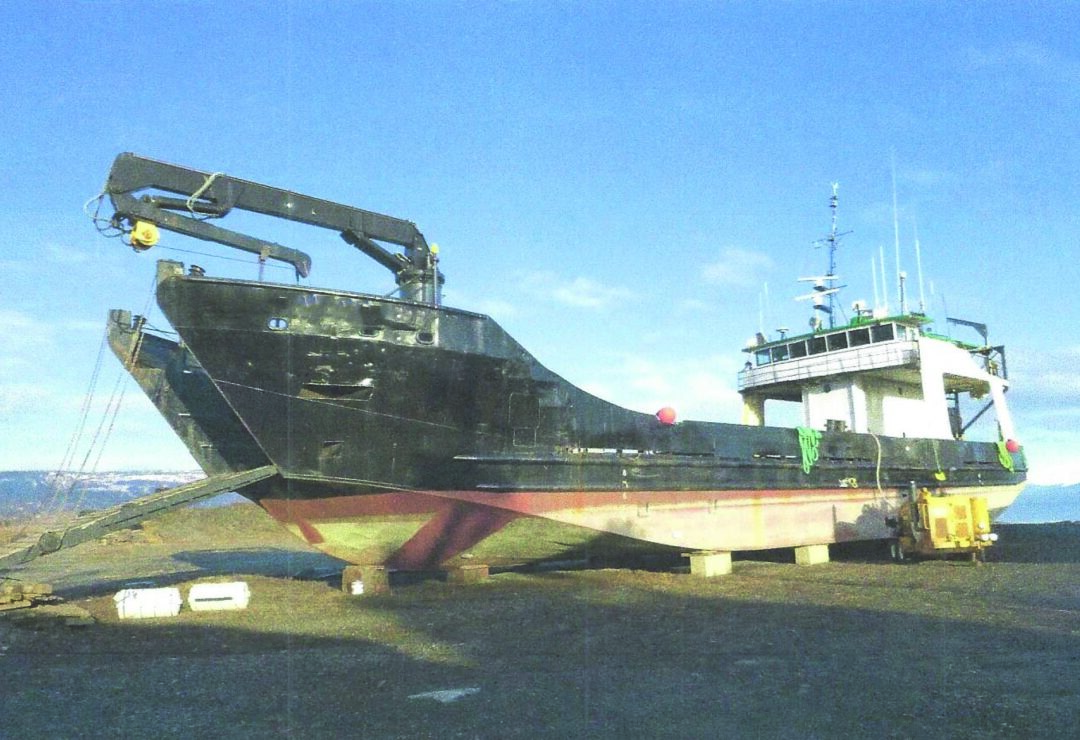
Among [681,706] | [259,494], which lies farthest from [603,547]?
[681,706]

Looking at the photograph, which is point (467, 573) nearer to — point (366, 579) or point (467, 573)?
point (467, 573)

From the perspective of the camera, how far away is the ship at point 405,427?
941 cm

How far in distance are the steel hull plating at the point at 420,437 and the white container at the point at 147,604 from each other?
185 centimetres

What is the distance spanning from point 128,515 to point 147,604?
3.66 feet

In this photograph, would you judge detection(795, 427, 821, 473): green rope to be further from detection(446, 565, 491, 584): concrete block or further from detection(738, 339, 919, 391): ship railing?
detection(446, 565, 491, 584): concrete block

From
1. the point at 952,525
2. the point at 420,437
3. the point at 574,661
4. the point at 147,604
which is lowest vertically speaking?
the point at 574,661

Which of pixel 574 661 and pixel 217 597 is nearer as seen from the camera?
pixel 574 661

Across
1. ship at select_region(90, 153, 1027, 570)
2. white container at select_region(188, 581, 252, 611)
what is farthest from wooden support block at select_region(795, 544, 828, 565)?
white container at select_region(188, 581, 252, 611)

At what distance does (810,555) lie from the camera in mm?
14258

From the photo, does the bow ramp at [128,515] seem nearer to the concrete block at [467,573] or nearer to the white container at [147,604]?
the white container at [147,604]

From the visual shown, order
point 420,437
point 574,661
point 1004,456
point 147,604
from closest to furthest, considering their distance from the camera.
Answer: point 574,661 → point 147,604 → point 420,437 → point 1004,456

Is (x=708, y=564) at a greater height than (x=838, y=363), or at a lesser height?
lesser

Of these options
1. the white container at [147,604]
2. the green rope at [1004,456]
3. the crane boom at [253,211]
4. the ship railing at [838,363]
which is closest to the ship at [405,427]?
the crane boom at [253,211]

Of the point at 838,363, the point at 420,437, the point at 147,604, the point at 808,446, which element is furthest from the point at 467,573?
the point at 838,363
